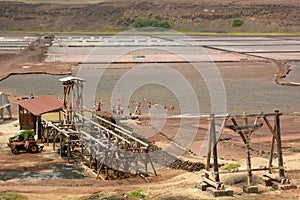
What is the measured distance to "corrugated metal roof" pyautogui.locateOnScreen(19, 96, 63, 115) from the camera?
33.8m

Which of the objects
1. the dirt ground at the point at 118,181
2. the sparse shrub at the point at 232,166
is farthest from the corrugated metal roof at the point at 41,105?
the sparse shrub at the point at 232,166

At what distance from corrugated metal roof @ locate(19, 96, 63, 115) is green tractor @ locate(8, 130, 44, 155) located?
2687 mm

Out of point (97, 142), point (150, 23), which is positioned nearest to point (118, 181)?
point (97, 142)

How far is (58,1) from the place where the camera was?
19875 cm

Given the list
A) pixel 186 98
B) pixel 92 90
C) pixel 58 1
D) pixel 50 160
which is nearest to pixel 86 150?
pixel 50 160

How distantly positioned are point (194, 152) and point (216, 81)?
32.2 meters

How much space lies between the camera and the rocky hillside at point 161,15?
526ft

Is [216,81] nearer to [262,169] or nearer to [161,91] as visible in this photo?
[161,91]

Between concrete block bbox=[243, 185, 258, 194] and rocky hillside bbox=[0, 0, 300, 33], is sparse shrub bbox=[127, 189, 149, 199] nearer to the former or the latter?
concrete block bbox=[243, 185, 258, 194]

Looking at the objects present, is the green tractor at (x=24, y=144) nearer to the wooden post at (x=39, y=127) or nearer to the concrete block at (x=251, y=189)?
the wooden post at (x=39, y=127)

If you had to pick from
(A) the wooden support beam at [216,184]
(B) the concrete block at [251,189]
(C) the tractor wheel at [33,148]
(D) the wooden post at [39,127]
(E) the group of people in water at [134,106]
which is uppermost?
(E) the group of people in water at [134,106]

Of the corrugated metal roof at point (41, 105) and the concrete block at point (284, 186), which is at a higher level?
the corrugated metal roof at point (41, 105)

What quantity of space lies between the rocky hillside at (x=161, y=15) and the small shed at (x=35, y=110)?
125 meters

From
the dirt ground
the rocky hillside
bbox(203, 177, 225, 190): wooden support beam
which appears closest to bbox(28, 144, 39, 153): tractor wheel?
the dirt ground
